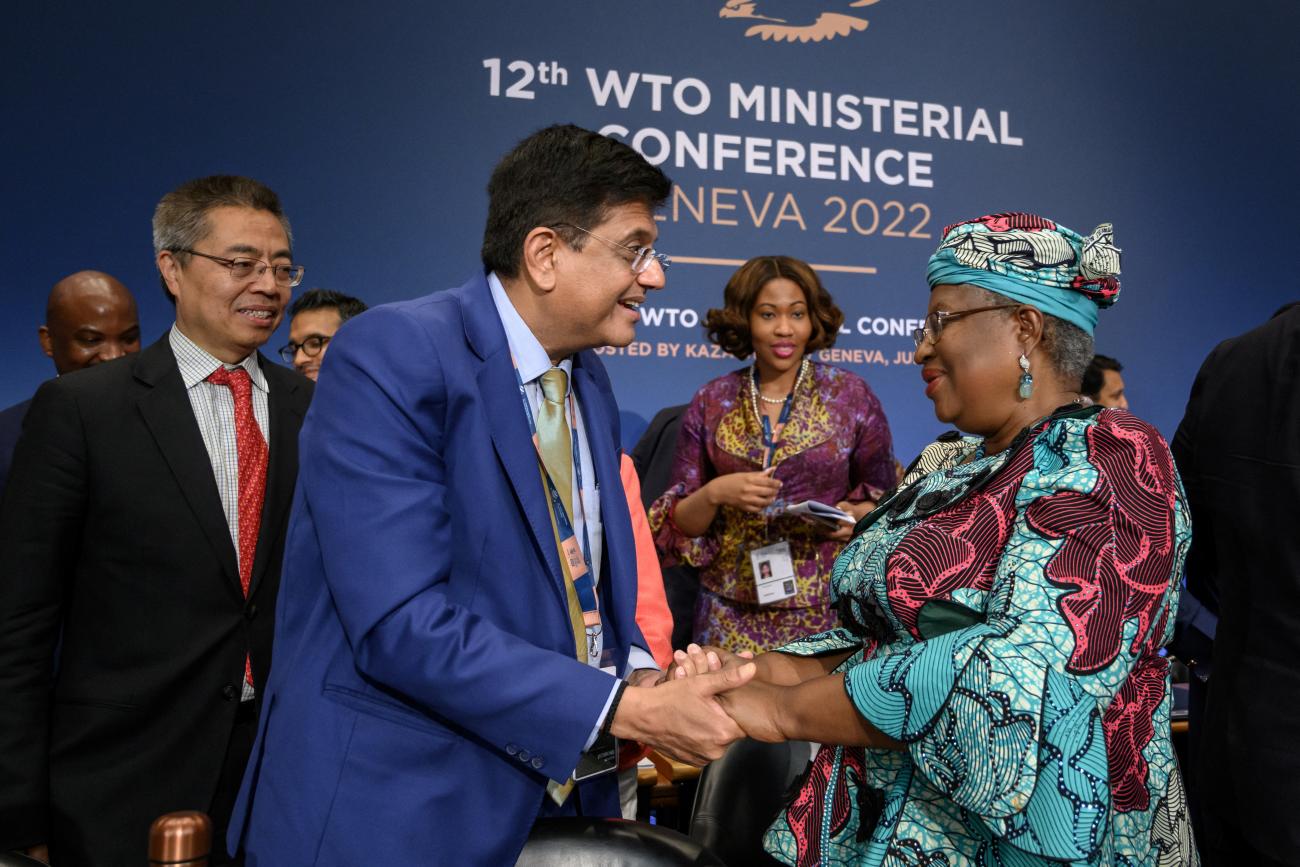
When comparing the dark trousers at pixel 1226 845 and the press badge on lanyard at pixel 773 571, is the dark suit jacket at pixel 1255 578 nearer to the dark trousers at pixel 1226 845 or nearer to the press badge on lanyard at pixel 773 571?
the dark trousers at pixel 1226 845

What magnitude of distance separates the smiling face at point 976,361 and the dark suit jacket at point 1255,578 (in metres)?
0.53

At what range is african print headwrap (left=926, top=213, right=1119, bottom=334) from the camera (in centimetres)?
169

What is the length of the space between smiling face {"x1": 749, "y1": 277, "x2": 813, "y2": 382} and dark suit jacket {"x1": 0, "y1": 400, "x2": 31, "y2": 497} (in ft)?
7.59

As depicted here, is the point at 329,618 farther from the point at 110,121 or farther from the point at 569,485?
the point at 110,121

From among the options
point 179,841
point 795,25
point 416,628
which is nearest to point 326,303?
point 795,25

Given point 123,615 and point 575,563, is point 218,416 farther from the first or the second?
point 575,563

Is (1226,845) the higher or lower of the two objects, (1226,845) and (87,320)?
the lower

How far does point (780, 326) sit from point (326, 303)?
1813 mm

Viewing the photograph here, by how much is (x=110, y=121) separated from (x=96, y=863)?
322 cm

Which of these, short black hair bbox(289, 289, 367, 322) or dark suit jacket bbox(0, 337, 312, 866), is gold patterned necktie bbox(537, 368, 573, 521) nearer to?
dark suit jacket bbox(0, 337, 312, 866)

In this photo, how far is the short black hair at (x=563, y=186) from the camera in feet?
5.77

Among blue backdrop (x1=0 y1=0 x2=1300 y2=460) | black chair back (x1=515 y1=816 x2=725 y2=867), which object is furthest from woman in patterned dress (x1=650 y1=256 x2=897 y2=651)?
black chair back (x1=515 y1=816 x2=725 y2=867)

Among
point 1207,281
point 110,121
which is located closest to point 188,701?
point 110,121

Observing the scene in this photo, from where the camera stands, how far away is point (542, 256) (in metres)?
1.76
